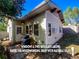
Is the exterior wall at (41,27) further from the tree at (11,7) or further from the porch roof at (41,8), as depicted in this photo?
the tree at (11,7)

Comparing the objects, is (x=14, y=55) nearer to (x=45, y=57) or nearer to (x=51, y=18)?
(x=45, y=57)

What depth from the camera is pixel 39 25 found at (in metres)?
19.6

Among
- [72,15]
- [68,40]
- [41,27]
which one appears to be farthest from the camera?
[72,15]

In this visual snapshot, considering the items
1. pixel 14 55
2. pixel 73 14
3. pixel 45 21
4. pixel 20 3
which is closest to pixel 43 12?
pixel 45 21

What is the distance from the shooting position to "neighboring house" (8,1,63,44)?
1905 cm

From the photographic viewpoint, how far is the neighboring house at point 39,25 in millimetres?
19052

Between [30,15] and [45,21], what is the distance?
8.76 ft

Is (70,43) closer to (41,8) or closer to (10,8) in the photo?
(41,8)

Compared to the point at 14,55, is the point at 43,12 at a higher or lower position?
higher

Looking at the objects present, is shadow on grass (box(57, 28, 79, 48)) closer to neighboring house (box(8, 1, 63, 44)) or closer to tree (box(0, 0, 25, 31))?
neighboring house (box(8, 1, 63, 44))

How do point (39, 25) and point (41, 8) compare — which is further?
point (39, 25)

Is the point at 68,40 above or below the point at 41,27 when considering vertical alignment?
below

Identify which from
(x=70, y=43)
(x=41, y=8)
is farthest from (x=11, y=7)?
(x=70, y=43)

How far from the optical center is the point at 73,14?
48625 millimetres
